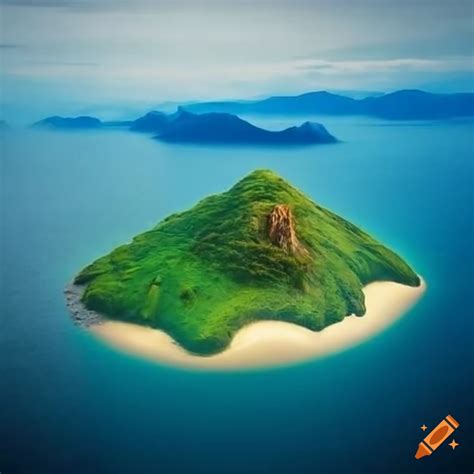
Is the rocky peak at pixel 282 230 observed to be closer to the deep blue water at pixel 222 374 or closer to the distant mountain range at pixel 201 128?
the deep blue water at pixel 222 374

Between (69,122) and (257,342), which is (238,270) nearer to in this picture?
(257,342)

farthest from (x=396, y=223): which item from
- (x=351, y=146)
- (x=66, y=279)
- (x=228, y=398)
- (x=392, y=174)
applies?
(x=66, y=279)

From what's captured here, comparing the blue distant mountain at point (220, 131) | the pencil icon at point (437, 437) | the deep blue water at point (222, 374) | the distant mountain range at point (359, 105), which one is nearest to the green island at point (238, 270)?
the deep blue water at point (222, 374)

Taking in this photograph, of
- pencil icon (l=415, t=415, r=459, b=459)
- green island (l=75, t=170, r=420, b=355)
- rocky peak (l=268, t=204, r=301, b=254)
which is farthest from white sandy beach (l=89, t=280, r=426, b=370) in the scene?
pencil icon (l=415, t=415, r=459, b=459)

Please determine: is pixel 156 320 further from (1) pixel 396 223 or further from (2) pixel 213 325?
(1) pixel 396 223

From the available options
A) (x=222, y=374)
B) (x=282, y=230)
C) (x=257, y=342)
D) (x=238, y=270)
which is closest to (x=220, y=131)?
(x=282, y=230)

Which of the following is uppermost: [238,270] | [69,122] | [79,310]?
[69,122]

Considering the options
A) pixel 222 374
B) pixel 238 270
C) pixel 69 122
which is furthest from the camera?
pixel 69 122
